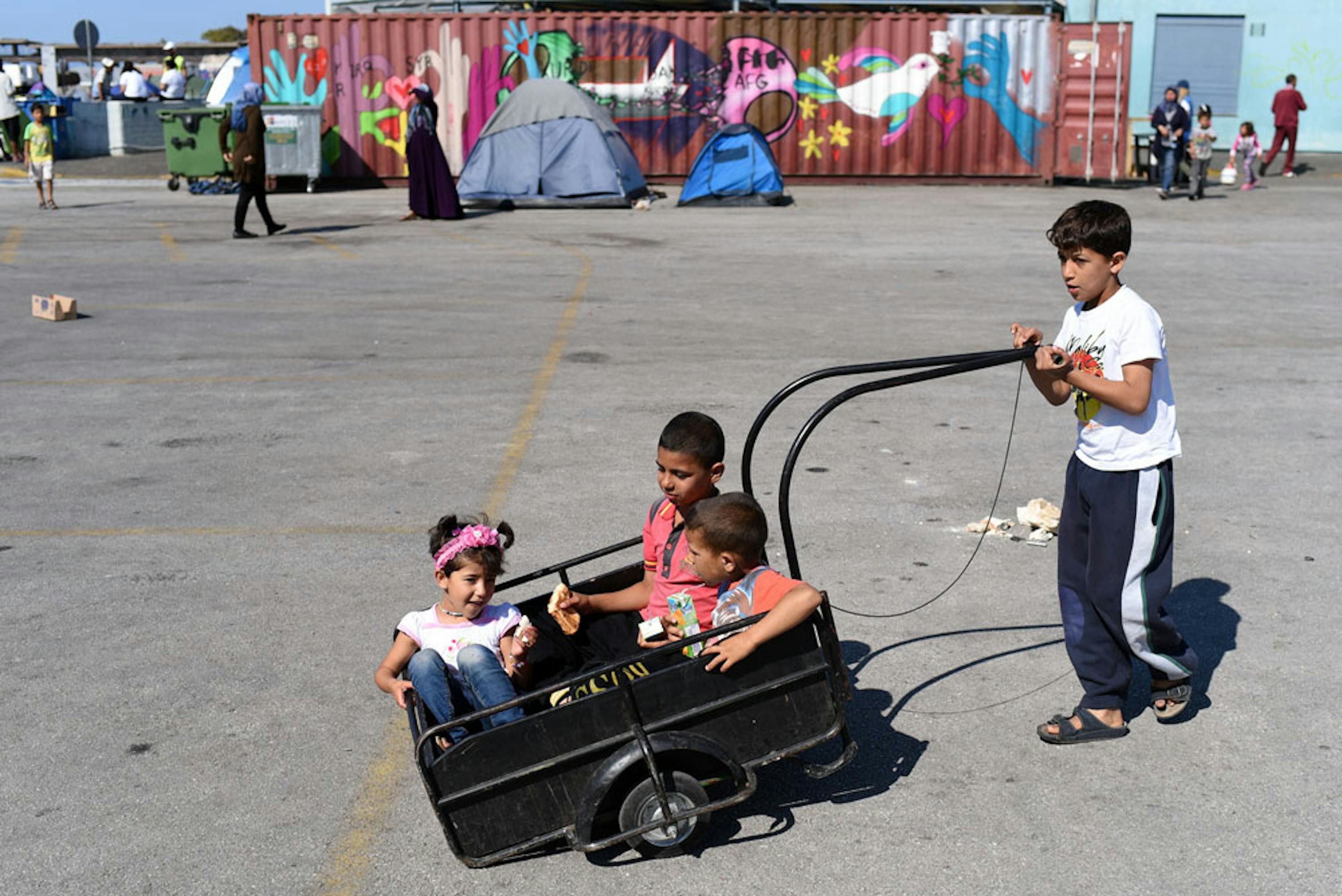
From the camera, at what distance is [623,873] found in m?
3.65

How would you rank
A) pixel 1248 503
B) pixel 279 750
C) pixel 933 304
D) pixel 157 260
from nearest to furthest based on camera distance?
pixel 279 750
pixel 1248 503
pixel 933 304
pixel 157 260

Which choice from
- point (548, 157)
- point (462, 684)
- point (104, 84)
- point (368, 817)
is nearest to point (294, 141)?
point (548, 157)

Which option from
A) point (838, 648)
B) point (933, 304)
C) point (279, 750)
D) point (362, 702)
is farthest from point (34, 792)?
point (933, 304)

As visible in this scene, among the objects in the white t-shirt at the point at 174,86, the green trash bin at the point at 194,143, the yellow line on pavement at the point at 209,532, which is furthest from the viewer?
the white t-shirt at the point at 174,86

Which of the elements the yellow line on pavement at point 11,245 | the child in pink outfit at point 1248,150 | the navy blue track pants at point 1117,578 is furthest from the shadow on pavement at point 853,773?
the child in pink outfit at point 1248,150

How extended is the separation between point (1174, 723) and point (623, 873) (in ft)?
6.43

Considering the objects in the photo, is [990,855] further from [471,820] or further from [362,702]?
[362,702]

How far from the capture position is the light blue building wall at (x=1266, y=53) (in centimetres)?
3284

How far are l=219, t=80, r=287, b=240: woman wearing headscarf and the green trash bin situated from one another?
664 cm

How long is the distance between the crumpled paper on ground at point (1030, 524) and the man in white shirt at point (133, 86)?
108 ft

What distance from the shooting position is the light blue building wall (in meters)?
32.8

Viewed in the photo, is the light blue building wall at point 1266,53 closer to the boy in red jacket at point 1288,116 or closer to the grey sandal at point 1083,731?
the boy in red jacket at point 1288,116

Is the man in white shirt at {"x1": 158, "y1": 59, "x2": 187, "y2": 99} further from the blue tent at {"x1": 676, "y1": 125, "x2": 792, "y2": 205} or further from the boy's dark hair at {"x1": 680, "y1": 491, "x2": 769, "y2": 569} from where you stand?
the boy's dark hair at {"x1": 680, "y1": 491, "x2": 769, "y2": 569}

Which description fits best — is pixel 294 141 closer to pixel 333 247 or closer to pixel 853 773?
pixel 333 247
